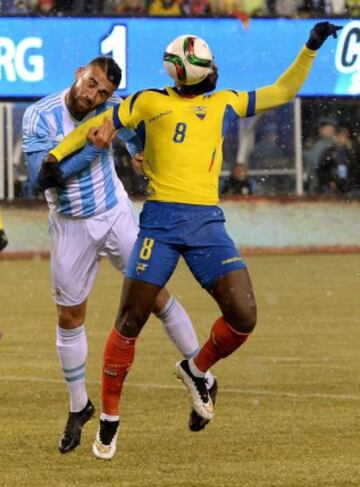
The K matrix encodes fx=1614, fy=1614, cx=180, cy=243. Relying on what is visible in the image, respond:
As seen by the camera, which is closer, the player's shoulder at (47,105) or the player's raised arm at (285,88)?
the player's raised arm at (285,88)

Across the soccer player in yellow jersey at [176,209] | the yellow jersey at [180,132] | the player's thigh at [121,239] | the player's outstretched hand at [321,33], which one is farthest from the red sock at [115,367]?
the player's outstretched hand at [321,33]

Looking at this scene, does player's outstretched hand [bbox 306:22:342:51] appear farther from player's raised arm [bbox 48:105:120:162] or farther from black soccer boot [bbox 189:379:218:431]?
black soccer boot [bbox 189:379:218:431]

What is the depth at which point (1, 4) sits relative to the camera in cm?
2445

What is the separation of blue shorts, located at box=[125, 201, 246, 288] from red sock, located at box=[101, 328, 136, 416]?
1.14 feet

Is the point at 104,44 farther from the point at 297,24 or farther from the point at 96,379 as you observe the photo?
the point at 96,379

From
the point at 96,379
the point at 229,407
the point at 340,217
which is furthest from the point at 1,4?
the point at 229,407

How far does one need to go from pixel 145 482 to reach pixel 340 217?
17.5 metres

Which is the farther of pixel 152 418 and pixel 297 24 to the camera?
pixel 297 24

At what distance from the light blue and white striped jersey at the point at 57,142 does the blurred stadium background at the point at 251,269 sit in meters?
1.29

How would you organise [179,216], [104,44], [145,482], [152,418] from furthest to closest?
[104,44], [152,418], [179,216], [145,482]

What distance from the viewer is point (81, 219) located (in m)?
9.18

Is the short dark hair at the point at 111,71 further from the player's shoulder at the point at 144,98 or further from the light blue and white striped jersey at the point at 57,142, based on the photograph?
the player's shoulder at the point at 144,98

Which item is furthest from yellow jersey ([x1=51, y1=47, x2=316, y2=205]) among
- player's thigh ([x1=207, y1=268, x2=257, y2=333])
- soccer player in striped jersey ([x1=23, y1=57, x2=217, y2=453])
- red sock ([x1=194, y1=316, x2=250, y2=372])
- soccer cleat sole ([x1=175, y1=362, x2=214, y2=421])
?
soccer cleat sole ([x1=175, y1=362, x2=214, y2=421])

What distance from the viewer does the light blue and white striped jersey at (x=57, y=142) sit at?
353 inches
